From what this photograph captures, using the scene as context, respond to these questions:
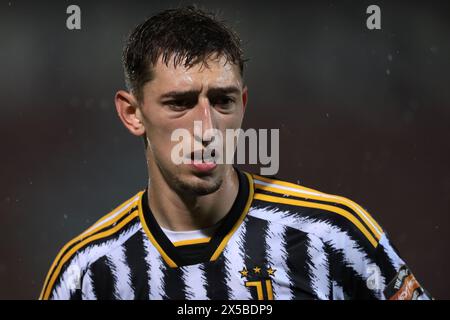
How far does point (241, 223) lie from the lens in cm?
263

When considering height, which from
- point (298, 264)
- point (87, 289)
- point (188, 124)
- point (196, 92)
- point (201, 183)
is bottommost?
point (87, 289)

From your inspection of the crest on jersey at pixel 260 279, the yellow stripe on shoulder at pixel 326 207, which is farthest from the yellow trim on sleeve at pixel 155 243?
the yellow stripe on shoulder at pixel 326 207

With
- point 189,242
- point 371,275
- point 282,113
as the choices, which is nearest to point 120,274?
point 189,242

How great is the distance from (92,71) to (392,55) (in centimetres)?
249

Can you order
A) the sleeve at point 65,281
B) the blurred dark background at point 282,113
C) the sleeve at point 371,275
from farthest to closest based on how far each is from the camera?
the blurred dark background at point 282,113, the sleeve at point 65,281, the sleeve at point 371,275

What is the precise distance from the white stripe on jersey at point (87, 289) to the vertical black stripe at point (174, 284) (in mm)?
269

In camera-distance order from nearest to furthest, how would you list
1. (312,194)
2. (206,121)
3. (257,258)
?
(206,121)
(257,258)
(312,194)

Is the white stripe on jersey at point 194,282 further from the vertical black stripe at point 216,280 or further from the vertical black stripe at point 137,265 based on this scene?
the vertical black stripe at point 137,265

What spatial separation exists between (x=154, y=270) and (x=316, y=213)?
610mm

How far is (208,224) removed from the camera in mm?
2609

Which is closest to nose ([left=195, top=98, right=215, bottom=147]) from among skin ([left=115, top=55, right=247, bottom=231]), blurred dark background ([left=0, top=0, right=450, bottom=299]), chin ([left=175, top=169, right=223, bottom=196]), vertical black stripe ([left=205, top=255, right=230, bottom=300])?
skin ([left=115, top=55, right=247, bottom=231])

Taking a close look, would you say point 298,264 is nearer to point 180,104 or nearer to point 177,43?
point 180,104

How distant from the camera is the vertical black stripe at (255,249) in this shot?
254 centimetres
